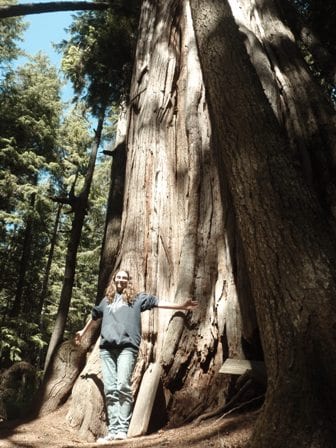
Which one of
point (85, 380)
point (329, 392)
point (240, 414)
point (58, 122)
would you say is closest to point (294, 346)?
point (329, 392)

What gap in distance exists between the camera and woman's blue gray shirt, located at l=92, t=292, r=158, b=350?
13.8ft

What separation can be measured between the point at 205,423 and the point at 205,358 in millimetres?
602

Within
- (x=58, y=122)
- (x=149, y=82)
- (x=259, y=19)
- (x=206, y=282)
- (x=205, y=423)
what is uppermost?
(x=58, y=122)

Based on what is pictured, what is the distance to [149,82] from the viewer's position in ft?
21.0

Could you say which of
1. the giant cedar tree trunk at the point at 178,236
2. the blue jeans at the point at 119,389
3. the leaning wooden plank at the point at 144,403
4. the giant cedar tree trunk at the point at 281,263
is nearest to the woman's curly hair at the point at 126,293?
the giant cedar tree trunk at the point at 178,236

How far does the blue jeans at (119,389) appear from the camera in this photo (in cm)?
400

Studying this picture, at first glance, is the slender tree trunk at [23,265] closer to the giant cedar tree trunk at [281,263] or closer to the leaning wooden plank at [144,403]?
the leaning wooden plank at [144,403]

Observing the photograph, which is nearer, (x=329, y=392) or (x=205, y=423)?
(x=329, y=392)

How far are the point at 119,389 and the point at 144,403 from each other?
0.25 meters

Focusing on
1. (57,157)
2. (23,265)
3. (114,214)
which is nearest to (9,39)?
(57,157)

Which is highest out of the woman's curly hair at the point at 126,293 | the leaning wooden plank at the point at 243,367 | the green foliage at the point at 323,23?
the green foliage at the point at 323,23

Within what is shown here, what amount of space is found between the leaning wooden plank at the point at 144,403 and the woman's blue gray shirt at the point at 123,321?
A: 0.30 meters

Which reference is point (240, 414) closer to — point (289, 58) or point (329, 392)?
point (329, 392)

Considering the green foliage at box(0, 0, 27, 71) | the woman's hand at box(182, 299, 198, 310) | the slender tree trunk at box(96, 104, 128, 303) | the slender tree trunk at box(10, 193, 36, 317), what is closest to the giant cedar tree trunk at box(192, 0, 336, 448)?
the woman's hand at box(182, 299, 198, 310)
